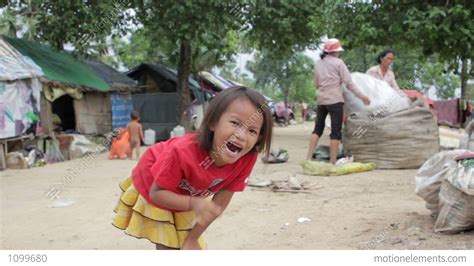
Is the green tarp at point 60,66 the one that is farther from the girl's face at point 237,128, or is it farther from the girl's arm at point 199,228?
the girl's face at point 237,128

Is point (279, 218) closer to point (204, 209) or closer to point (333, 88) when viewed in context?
point (204, 209)

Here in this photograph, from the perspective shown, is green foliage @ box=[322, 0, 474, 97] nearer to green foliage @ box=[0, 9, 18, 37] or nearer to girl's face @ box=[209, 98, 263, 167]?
girl's face @ box=[209, 98, 263, 167]

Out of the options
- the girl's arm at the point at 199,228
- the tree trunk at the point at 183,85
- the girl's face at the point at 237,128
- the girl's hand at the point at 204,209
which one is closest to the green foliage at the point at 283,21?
the tree trunk at the point at 183,85

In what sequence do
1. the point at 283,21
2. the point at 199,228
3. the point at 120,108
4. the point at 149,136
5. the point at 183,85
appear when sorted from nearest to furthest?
the point at 199,228
the point at 283,21
the point at 149,136
the point at 120,108
the point at 183,85

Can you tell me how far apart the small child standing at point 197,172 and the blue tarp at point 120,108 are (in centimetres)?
1193

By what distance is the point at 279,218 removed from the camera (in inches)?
154

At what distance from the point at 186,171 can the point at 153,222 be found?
1.32 feet

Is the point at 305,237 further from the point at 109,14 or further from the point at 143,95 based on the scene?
the point at 143,95

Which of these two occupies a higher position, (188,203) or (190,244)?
(188,203)

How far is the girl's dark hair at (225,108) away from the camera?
1855 millimetres

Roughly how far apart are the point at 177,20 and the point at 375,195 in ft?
26.5

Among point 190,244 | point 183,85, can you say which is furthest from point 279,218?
point 183,85

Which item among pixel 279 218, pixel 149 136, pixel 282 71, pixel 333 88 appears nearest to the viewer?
pixel 279 218

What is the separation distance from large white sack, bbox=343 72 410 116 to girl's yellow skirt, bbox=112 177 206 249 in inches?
175
